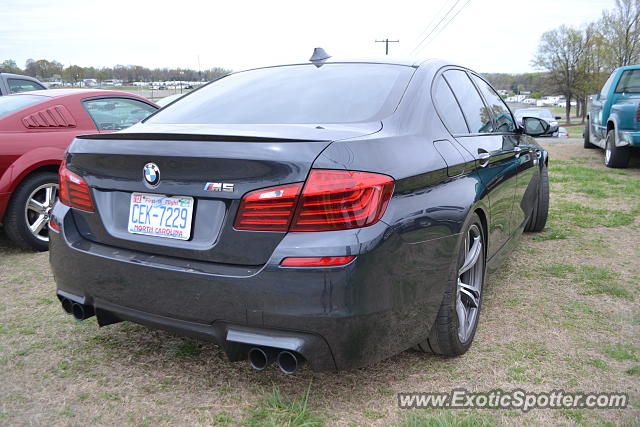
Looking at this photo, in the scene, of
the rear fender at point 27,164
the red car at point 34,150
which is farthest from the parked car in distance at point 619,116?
the rear fender at point 27,164

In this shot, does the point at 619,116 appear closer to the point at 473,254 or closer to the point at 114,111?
the point at 473,254

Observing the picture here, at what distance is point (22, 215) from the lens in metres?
4.80

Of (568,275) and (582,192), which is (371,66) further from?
(582,192)

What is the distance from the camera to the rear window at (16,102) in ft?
16.4

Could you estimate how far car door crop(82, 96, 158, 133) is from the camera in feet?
18.2

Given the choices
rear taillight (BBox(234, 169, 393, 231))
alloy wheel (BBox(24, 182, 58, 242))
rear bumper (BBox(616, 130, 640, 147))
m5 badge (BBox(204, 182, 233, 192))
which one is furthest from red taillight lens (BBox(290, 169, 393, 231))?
rear bumper (BBox(616, 130, 640, 147))

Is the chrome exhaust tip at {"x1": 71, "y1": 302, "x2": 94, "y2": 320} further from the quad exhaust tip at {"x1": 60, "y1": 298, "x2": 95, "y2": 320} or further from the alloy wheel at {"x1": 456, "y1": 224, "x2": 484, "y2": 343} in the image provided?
the alloy wheel at {"x1": 456, "y1": 224, "x2": 484, "y2": 343}

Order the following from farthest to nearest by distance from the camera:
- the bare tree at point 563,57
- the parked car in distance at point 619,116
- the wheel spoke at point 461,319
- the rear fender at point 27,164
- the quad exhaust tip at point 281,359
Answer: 1. the bare tree at point 563,57
2. the parked car in distance at point 619,116
3. the rear fender at point 27,164
4. the wheel spoke at point 461,319
5. the quad exhaust tip at point 281,359

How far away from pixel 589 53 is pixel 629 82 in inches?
1943

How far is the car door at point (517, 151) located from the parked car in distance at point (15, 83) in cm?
800

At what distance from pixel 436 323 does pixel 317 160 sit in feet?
3.47

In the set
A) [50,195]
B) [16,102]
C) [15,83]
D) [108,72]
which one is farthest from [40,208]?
[108,72]

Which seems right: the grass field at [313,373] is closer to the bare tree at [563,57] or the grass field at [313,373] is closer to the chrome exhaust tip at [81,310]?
the chrome exhaust tip at [81,310]

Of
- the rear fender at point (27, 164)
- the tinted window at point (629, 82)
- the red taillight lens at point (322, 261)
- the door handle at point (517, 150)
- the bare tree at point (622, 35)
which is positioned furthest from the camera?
the bare tree at point (622, 35)
